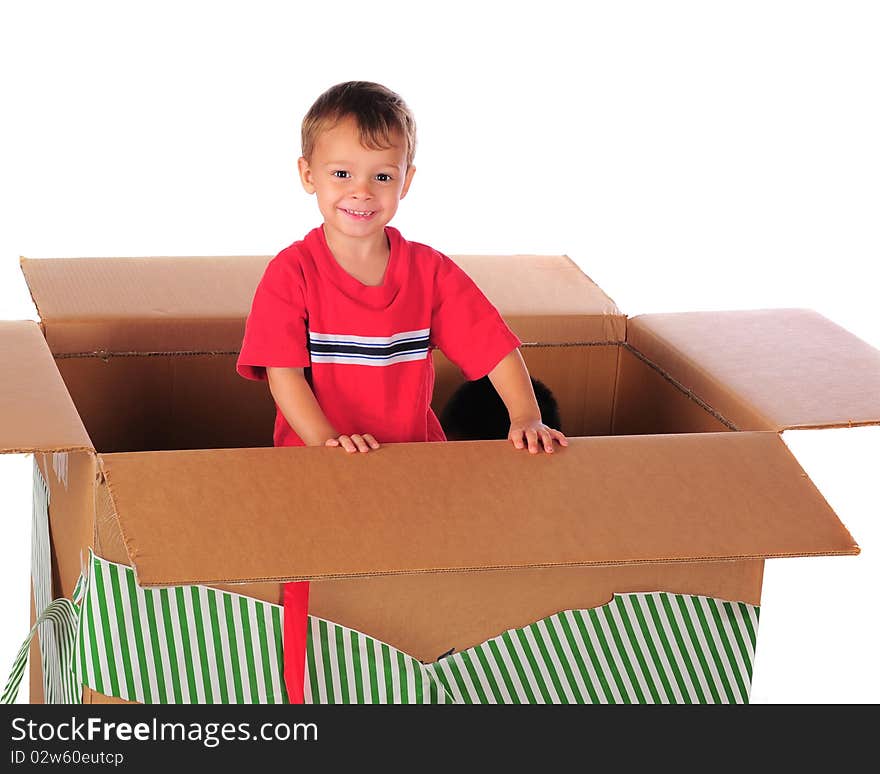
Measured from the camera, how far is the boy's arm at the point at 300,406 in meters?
1.37

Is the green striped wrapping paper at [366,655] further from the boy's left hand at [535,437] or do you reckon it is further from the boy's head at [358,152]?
the boy's head at [358,152]

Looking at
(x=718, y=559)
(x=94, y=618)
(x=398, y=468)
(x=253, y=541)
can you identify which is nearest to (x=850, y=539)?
(x=718, y=559)

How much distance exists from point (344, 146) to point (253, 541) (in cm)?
40

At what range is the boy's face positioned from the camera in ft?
4.48

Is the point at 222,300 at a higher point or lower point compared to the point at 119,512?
higher

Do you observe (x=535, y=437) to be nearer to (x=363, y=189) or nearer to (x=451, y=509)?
(x=451, y=509)

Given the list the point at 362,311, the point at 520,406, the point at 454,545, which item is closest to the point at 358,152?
the point at 362,311

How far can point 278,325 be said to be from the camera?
4.60 ft

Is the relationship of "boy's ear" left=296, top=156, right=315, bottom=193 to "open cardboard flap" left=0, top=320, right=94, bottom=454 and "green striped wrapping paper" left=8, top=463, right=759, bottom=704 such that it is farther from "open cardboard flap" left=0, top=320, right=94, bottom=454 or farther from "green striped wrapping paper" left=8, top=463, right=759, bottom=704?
"green striped wrapping paper" left=8, top=463, right=759, bottom=704

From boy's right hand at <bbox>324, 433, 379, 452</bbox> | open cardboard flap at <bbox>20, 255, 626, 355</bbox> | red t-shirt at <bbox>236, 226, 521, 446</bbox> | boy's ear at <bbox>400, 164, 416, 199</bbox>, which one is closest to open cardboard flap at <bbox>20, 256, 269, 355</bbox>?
open cardboard flap at <bbox>20, 255, 626, 355</bbox>

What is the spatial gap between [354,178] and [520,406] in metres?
0.26
